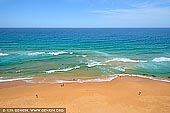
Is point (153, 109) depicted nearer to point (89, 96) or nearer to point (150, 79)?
point (89, 96)

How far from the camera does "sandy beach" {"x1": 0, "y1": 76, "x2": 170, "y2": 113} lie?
584 inches

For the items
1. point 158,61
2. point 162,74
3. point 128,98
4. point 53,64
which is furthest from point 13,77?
point 158,61

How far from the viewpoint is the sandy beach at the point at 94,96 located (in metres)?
14.8

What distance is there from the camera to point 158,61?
32.3 m

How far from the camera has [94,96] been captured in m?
17.0

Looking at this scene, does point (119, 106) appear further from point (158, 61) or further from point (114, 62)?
point (158, 61)

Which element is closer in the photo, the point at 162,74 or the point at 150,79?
the point at 150,79

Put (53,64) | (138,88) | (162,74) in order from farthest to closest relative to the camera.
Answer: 1. (53,64)
2. (162,74)
3. (138,88)

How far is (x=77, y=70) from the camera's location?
1056 inches

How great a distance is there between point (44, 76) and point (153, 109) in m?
13.8

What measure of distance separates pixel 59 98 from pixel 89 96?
2.54 meters

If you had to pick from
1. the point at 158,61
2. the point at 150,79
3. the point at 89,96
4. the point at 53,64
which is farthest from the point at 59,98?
the point at 158,61

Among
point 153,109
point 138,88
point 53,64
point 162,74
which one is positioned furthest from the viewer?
point 53,64

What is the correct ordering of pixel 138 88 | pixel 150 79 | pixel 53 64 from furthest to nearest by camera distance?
pixel 53 64
pixel 150 79
pixel 138 88
